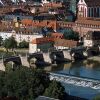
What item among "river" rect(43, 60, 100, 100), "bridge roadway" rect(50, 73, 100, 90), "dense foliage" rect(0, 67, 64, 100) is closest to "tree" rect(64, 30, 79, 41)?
"river" rect(43, 60, 100, 100)

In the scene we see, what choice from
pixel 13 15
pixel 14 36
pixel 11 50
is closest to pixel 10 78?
pixel 11 50

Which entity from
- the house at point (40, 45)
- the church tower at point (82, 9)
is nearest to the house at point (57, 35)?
the house at point (40, 45)

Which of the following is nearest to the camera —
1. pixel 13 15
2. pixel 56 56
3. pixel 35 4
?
pixel 56 56

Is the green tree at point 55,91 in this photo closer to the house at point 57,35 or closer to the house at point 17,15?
the house at point 57,35

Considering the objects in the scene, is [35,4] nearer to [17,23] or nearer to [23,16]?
[23,16]

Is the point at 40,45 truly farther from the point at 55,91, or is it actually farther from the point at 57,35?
the point at 55,91

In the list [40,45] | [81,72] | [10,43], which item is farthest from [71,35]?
[81,72]
